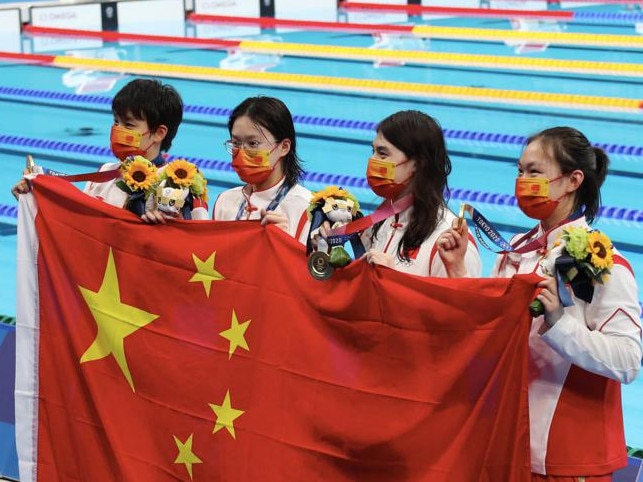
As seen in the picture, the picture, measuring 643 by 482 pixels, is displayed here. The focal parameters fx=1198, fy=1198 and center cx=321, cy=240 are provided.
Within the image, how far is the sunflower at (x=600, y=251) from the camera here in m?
2.76

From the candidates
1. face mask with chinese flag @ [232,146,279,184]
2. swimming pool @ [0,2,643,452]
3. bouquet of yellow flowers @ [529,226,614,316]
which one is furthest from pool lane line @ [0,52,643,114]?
bouquet of yellow flowers @ [529,226,614,316]

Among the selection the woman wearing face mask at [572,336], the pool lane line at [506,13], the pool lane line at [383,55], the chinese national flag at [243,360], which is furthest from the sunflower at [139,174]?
the pool lane line at [506,13]

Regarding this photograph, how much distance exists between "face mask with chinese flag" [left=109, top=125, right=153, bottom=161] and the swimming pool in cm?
230

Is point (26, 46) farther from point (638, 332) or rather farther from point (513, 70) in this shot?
point (638, 332)

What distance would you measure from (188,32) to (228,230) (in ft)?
37.5

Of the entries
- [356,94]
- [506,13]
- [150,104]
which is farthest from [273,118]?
[506,13]

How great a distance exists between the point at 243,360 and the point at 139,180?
2.23ft

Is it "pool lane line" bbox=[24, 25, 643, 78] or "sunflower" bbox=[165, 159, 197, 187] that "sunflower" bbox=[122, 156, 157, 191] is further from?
"pool lane line" bbox=[24, 25, 643, 78]

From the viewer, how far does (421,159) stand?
3402 millimetres

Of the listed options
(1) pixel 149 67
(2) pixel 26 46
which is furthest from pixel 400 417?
(2) pixel 26 46

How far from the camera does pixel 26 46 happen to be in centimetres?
1332

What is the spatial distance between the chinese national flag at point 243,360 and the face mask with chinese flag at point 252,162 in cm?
36

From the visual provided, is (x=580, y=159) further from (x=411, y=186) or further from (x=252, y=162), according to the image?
(x=252, y=162)

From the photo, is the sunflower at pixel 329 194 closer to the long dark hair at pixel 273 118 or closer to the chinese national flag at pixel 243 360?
the chinese national flag at pixel 243 360
